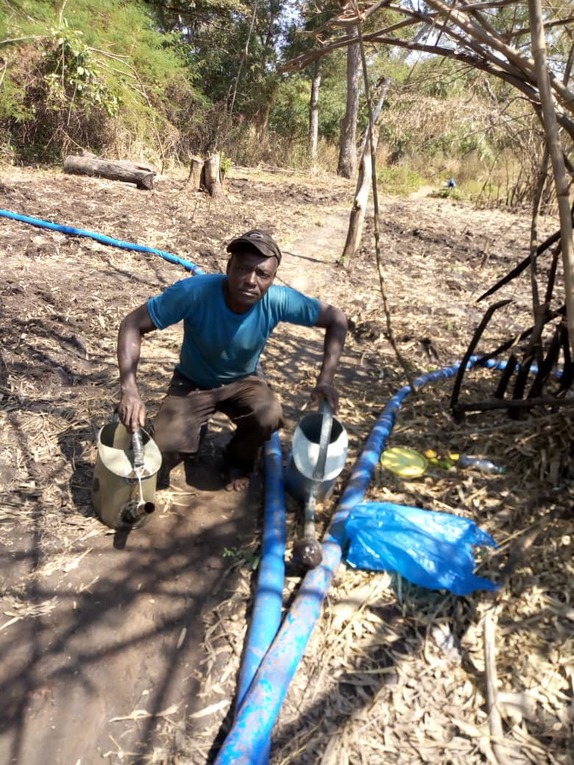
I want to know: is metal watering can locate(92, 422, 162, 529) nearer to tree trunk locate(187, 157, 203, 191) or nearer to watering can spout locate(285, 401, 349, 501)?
watering can spout locate(285, 401, 349, 501)

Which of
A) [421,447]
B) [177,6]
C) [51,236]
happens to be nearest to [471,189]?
[177,6]

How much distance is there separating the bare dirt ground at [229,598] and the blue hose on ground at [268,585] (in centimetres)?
14

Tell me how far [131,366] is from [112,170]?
27.0 feet

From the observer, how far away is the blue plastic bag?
7.43ft

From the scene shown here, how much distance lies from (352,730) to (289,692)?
0.25 m

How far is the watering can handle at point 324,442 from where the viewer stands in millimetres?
2382

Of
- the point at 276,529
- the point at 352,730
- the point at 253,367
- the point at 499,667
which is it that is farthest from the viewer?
the point at 253,367

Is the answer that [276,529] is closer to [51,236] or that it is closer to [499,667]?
[499,667]

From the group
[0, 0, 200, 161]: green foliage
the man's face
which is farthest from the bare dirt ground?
[0, 0, 200, 161]: green foliage

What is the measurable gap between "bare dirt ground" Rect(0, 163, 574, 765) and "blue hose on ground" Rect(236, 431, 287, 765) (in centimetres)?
14

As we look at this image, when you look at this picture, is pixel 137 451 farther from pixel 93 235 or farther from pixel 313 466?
pixel 93 235

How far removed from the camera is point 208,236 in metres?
7.55

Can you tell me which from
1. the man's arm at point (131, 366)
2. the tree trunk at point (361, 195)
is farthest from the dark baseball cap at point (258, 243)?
the tree trunk at point (361, 195)

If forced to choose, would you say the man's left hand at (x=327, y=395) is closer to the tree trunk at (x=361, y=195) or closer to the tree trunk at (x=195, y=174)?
the tree trunk at (x=361, y=195)
